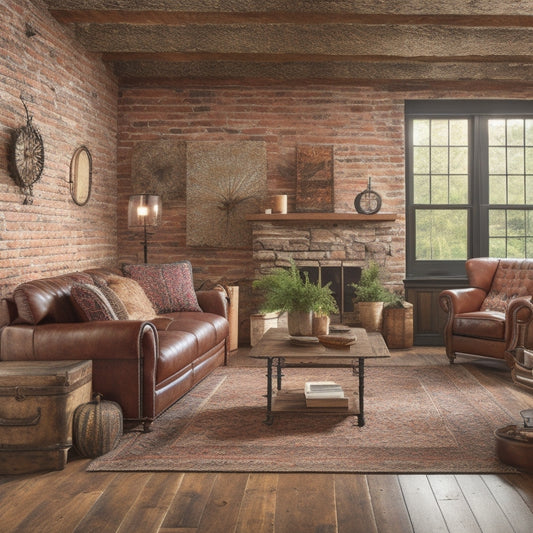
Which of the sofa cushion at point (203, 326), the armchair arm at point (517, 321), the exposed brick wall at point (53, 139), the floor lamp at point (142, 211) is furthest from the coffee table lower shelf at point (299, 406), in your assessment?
the floor lamp at point (142, 211)

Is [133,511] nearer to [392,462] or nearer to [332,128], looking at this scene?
[392,462]

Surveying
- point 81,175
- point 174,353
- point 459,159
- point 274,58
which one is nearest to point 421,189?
point 459,159

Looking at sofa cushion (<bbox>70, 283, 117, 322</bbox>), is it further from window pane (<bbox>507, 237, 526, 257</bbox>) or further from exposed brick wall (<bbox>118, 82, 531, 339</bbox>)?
window pane (<bbox>507, 237, 526, 257</bbox>)

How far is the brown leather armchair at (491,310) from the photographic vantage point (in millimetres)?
5379

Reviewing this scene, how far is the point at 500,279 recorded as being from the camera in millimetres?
6297

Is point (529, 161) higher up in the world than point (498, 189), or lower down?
higher up

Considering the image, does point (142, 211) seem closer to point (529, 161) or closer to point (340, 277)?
point (340, 277)

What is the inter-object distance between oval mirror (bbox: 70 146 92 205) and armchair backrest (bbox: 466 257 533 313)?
3975 millimetres

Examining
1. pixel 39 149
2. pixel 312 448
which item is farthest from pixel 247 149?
pixel 312 448

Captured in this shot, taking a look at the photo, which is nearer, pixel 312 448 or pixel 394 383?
pixel 312 448

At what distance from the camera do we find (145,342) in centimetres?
373

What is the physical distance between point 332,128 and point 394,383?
3.34 metres

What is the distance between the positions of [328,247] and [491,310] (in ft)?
6.31

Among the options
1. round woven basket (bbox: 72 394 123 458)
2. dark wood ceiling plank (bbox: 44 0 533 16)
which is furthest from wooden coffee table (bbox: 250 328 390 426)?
dark wood ceiling plank (bbox: 44 0 533 16)
